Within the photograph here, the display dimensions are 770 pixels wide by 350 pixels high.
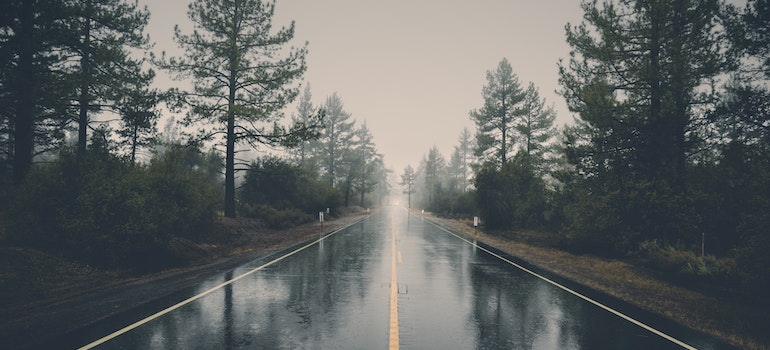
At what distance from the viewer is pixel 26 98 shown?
1249 cm

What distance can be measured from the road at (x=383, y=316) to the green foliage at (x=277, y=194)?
15814 mm

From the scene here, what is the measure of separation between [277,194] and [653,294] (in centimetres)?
2721

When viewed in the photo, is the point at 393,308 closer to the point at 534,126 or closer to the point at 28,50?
the point at 28,50

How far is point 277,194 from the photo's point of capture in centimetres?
3097

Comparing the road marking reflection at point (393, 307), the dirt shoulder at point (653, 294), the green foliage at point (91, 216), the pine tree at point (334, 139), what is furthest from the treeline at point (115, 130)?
the pine tree at point (334, 139)

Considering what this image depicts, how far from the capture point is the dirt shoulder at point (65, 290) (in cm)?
575

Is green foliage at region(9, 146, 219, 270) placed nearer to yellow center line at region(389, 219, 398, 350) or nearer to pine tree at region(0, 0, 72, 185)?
pine tree at region(0, 0, 72, 185)

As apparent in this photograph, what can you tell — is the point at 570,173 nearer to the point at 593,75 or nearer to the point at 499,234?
the point at 593,75

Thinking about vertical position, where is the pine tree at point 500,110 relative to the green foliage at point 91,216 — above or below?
above

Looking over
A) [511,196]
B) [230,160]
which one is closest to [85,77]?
[230,160]

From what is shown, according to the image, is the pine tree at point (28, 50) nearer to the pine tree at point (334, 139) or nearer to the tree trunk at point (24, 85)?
the tree trunk at point (24, 85)

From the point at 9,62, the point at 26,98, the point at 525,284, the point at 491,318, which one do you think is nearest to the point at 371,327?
the point at 491,318

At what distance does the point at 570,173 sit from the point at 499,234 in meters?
7.57

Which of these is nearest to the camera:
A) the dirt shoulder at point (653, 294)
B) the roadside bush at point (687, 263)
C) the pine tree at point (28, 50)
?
the dirt shoulder at point (653, 294)
